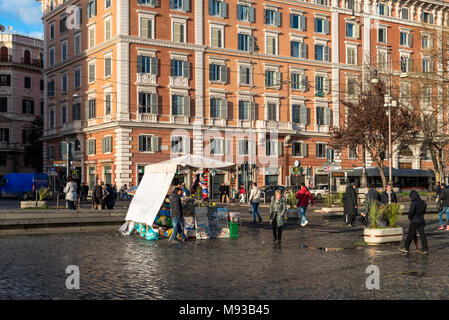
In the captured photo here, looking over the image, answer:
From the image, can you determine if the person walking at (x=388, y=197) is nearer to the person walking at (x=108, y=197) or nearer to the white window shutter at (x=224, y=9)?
the person walking at (x=108, y=197)

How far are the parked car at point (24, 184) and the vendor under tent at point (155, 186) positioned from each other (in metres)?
31.9

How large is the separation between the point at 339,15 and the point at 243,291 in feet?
185

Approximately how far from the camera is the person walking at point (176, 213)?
59.9 feet

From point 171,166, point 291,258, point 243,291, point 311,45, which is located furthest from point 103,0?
point 243,291

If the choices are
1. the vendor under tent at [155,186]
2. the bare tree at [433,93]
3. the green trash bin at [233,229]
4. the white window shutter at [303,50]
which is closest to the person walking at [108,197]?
the vendor under tent at [155,186]

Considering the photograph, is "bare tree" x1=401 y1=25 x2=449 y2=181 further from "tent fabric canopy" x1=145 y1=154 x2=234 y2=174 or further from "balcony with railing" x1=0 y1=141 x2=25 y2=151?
"balcony with railing" x1=0 y1=141 x2=25 y2=151

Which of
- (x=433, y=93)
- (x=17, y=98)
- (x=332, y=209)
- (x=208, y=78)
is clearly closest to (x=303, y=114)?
(x=208, y=78)

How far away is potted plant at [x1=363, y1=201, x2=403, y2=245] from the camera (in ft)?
57.4

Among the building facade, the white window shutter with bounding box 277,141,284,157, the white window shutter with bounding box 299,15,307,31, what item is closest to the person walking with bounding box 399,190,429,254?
the white window shutter with bounding box 277,141,284,157

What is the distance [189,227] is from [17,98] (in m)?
62.8

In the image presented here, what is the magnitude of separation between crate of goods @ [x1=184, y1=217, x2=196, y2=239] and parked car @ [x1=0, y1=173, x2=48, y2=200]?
33664 mm

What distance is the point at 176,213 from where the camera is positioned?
60.0ft
